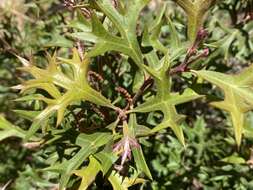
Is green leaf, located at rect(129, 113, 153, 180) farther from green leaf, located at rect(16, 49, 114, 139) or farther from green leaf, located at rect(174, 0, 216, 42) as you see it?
green leaf, located at rect(174, 0, 216, 42)

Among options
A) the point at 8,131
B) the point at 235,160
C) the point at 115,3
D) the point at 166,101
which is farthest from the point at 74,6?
the point at 235,160

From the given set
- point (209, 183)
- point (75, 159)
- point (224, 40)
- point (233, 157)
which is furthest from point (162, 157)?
point (75, 159)

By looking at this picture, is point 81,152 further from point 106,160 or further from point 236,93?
point 236,93

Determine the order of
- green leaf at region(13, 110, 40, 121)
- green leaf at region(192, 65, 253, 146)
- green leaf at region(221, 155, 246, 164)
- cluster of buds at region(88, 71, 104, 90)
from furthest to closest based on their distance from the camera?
green leaf at region(221, 155, 246, 164)
cluster of buds at region(88, 71, 104, 90)
green leaf at region(13, 110, 40, 121)
green leaf at region(192, 65, 253, 146)

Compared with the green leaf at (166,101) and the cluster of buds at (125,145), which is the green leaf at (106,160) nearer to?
the cluster of buds at (125,145)

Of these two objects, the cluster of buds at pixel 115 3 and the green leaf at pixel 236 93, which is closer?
the green leaf at pixel 236 93

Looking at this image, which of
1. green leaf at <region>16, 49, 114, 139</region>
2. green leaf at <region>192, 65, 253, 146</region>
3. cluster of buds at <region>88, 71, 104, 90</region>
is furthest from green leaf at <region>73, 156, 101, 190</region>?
green leaf at <region>192, 65, 253, 146</region>

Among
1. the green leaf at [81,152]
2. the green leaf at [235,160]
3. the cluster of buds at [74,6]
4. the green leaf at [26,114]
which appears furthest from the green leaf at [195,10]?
the green leaf at [235,160]

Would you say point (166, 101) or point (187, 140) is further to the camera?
point (187, 140)

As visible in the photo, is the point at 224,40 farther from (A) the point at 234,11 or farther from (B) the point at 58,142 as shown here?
(B) the point at 58,142
